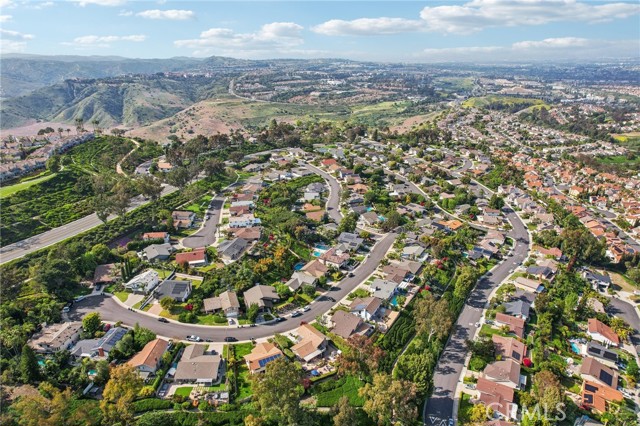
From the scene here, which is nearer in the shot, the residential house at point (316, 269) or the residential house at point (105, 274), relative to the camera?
the residential house at point (105, 274)

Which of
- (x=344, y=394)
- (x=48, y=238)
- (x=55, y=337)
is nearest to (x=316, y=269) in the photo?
(x=344, y=394)

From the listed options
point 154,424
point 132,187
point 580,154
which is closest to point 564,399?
point 154,424

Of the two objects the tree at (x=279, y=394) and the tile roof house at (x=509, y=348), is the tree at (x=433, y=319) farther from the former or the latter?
the tree at (x=279, y=394)

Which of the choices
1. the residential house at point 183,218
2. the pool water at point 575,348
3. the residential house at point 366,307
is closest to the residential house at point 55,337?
the residential house at point 183,218

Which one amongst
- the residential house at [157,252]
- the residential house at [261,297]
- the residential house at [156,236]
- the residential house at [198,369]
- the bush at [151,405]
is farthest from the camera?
the residential house at [156,236]

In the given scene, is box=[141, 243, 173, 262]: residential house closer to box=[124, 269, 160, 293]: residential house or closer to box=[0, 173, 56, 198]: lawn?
box=[124, 269, 160, 293]: residential house

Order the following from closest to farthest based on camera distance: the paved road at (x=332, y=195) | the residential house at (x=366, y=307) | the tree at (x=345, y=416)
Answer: the tree at (x=345, y=416) < the residential house at (x=366, y=307) < the paved road at (x=332, y=195)

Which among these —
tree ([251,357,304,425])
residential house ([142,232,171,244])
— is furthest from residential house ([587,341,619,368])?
residential house ([142,232,171,244])
